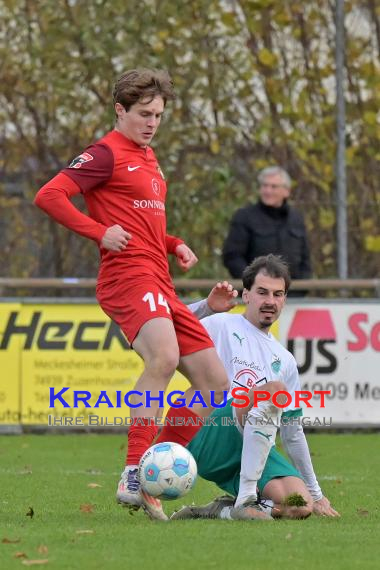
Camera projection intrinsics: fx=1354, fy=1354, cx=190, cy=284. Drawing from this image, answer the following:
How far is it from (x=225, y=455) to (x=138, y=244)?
1.13 meters

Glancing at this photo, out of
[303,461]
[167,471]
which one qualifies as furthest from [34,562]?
[303,461]

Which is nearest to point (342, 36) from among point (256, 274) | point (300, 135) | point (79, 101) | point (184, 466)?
point (300, 135)

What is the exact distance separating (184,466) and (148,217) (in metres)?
1.34

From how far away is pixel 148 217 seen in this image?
686 centimetres

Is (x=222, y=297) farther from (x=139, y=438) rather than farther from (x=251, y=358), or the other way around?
(x=139, y=438)

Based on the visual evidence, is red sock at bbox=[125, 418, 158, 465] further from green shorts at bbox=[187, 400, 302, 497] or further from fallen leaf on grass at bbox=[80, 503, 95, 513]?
fallen leaf on grass at bbox=[80, 503, 95, 513]

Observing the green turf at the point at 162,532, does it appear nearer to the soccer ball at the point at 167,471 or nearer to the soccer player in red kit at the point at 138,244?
the soccer ball at the point at 167,471

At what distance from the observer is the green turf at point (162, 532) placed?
510 cm

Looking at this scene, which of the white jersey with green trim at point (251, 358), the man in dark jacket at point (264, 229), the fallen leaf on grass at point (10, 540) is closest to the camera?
the fallen leaf on grass at point (10, 540)

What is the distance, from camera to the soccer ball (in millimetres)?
6168

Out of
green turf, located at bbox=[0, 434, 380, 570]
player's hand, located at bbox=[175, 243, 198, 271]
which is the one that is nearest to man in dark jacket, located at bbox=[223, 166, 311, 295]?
green turf, located at bbox=[0, 434, 380, 570]

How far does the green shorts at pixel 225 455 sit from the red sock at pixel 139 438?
302mm

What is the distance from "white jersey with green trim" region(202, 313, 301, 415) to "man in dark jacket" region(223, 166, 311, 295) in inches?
196

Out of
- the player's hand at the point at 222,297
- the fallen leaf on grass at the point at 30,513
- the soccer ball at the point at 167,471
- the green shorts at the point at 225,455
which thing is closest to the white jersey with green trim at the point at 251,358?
the player's hand at the point at 222,297
